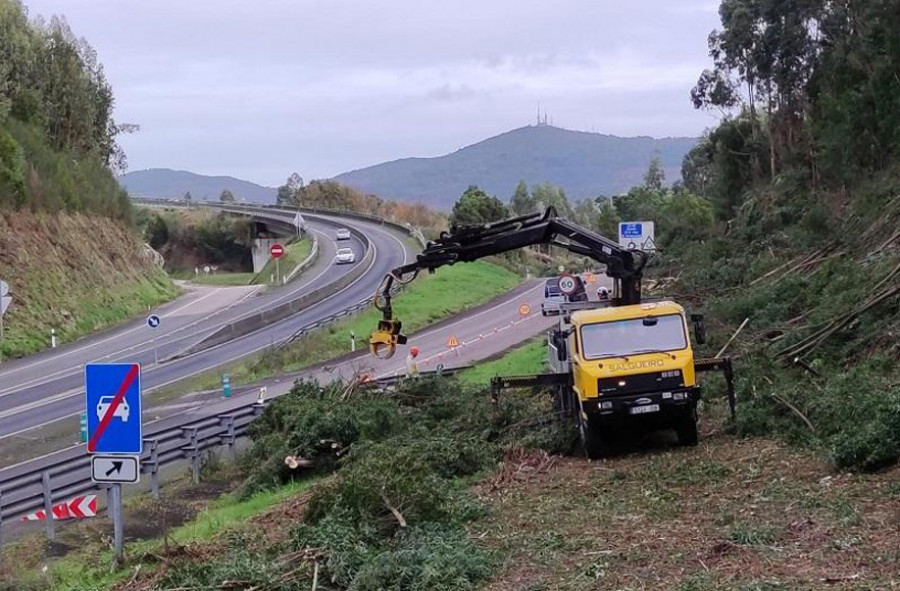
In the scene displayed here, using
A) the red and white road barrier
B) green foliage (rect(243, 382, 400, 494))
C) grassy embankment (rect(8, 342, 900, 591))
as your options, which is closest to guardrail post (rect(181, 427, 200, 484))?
green foliage (rect(243, 382, 400, 494))

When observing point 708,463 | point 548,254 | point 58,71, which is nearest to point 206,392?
point 708,463

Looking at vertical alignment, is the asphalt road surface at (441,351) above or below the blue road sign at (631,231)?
below

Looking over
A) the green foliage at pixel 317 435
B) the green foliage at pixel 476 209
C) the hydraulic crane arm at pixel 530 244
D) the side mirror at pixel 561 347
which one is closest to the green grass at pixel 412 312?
the green foliage at pixel 317 435

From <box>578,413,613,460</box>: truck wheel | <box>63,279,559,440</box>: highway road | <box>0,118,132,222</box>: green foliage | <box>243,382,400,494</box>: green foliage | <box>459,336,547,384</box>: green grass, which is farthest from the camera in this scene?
<box>0,118,132,222</box>: green foliage

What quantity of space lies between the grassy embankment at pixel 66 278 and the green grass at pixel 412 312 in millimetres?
10469

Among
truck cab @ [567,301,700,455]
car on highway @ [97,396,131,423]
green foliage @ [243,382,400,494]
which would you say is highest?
car on highway @ [97,396,131,423]

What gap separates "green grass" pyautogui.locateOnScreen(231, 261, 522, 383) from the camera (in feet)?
141

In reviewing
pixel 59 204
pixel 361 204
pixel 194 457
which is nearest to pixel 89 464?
pixel 194 457

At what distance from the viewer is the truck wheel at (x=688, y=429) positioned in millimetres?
16641

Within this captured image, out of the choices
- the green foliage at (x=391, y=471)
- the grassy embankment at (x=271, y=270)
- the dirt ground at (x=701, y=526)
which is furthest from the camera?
the grassy embankment at (x=271, y=270)

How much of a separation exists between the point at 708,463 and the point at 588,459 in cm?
277

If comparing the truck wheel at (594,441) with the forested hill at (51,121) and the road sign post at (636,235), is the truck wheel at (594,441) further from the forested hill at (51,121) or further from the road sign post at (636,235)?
the forested hill at (51,121)

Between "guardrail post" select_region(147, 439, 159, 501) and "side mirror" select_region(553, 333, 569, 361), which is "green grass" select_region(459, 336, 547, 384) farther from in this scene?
"guardrail post" select_region(147, 439, 159, 501)

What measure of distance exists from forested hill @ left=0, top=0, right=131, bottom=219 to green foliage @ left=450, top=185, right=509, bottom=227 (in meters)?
37.2
